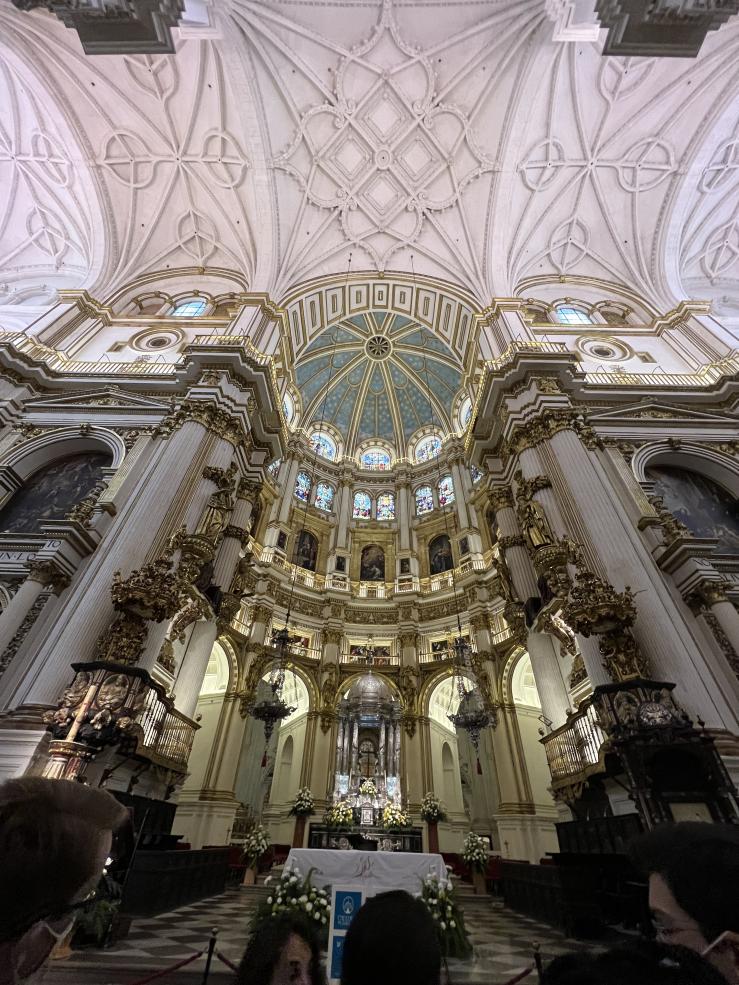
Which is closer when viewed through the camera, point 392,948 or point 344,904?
point 392,948

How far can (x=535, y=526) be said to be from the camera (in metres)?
10.8

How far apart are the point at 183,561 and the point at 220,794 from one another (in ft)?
26.7

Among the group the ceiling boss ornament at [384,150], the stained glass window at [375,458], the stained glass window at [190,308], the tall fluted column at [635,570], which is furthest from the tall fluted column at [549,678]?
the ceiling boss ornament at [384,150]

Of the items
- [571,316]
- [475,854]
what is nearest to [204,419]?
[475,854]

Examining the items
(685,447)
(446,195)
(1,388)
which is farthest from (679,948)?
(446,195)

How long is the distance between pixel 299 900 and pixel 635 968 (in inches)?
211

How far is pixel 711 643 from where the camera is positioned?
8320mm

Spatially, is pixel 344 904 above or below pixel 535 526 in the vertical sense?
below

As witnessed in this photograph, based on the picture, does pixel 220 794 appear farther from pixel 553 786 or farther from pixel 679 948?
pixel 679 948

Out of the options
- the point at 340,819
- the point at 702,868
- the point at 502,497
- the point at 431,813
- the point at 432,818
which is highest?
the point at 502,497

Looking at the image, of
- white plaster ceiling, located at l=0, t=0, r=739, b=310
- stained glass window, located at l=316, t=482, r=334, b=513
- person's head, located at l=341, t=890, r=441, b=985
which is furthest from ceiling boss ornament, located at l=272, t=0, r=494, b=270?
person's head, located at l=341, t=890, r=441, b=985

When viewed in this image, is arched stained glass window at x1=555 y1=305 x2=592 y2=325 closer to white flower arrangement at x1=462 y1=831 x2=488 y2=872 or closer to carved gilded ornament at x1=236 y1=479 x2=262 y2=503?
carved gilded ornament at x1=236 y1=479 x2=262 y2=503

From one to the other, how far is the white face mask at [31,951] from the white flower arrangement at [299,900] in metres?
5.11

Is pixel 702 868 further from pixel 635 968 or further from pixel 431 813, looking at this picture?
pixel 431 813
